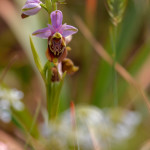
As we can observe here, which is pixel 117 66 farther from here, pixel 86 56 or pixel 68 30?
pixel 86 56

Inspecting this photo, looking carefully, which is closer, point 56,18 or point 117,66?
point 56,18

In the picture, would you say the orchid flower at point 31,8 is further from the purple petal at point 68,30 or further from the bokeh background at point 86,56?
the bokeh background at point 86,56

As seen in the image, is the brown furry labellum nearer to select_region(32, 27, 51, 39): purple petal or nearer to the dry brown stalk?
select_region(32, 27, 51, 39): purple petal

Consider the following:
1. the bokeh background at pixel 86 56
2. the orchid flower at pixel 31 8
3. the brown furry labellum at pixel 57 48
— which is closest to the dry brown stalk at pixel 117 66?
the bokeh background at pixel 86 56

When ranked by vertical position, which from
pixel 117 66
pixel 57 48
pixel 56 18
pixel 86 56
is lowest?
pixel 86 56

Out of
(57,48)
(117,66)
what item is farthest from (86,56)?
(57,48)

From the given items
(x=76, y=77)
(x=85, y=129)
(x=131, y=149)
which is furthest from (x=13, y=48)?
Result: (x=131, y=149)

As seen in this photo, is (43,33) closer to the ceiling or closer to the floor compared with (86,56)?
closer to the ceiling
